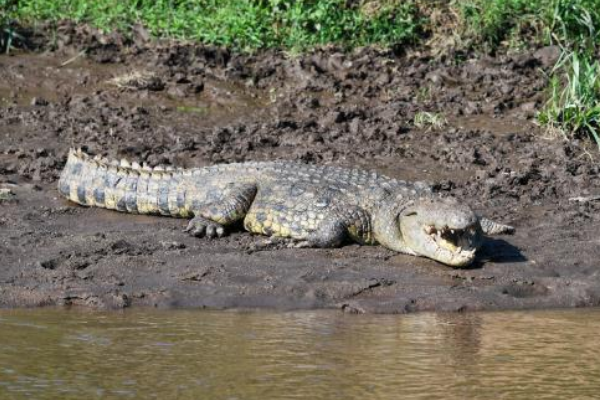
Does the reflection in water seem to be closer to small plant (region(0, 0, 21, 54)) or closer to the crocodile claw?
the crocodile claw

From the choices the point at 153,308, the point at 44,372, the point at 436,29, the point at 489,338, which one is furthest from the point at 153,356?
the point at 436,29

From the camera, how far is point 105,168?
28.0 ft

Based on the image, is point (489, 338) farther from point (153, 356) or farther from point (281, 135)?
point (281, 135)

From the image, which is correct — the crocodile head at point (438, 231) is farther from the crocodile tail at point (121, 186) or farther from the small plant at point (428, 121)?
the small plant at point (428, 121)

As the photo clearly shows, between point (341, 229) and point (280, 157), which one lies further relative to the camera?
point (280, 157)

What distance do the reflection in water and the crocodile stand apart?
92 centimetres

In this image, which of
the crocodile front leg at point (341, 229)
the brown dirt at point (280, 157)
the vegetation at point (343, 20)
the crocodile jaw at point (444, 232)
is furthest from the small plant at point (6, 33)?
the crocodile jaw at point (444, 232)

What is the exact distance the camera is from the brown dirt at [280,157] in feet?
22.7

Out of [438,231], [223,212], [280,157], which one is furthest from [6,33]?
[438,231]

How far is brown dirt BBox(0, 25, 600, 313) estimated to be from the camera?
6.93 meters

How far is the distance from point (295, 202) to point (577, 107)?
10.5 ft

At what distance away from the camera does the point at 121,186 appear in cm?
843

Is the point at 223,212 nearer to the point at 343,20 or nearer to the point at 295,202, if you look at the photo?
the point at 295,202

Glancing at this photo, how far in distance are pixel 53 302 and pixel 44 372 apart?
1.24m
